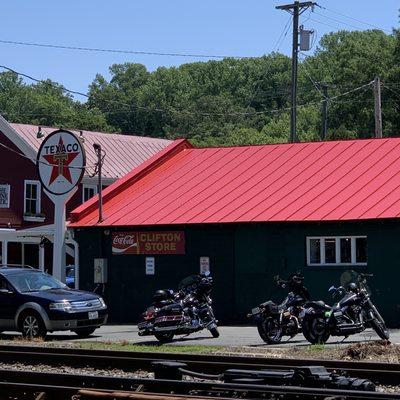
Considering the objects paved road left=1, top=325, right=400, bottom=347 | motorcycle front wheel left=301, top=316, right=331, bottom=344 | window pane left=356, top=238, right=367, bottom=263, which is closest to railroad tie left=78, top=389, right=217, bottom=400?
motorcycle front wheel left=301, top=316, right=331, bottom=344

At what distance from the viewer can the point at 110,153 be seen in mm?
51938

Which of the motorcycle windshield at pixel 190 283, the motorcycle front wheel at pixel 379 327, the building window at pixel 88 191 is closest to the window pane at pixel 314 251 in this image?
the motorcycle windshield at pixel 190 283

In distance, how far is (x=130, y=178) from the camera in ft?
109

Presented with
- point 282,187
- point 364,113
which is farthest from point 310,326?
point 364,113

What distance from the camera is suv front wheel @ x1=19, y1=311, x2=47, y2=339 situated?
75.3ft

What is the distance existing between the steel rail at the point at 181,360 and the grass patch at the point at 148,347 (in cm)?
217

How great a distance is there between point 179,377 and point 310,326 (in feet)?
26.0

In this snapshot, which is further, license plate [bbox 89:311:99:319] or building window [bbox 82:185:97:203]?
building window [bbox 82:185:97:203]

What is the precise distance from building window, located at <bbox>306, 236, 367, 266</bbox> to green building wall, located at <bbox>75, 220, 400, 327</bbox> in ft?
0.69

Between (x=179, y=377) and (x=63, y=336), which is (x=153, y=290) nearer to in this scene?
(x=63, y=336)

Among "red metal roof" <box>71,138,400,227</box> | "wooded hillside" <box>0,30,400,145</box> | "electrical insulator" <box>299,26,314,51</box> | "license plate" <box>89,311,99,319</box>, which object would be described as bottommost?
"license plate" <box>89,311,99,319</box>

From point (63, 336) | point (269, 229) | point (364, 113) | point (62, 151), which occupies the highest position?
point (364, 113)

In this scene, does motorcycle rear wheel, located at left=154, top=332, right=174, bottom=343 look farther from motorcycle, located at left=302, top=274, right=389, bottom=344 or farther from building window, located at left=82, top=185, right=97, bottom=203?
building window, located at left=82, top=185, right=97, bottom=203

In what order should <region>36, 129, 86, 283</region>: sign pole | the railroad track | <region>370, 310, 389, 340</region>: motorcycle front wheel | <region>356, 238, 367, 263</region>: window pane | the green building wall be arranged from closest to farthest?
the railroad track, <region>370, 310, 389, 340</region>: motorcycle front wheel, the green building wall, <region>356, 238, 367, 263</region>: window pane, <region>36, 129, 86, 283</region>: sign pole
